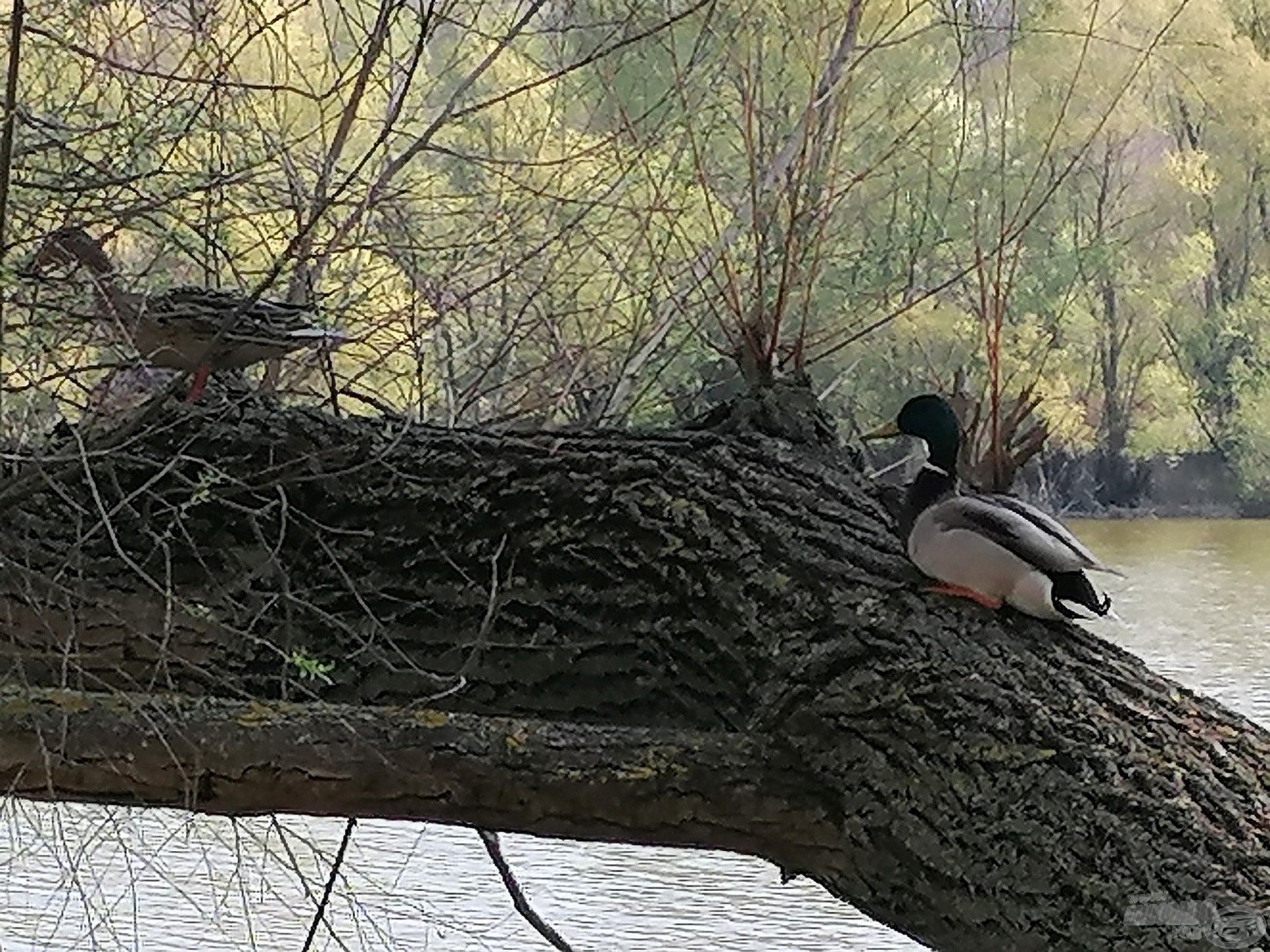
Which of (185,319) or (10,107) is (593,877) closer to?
(185,319)

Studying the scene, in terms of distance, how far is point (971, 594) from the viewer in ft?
3.98

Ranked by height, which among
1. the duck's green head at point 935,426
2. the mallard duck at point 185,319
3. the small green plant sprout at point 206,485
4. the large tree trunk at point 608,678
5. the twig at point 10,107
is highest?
the twig at point 10,107

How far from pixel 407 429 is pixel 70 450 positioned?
0.28 m

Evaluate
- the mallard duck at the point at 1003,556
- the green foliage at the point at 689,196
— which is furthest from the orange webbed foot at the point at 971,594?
the green foliage at the point at 689,196

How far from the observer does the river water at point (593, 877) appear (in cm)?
210

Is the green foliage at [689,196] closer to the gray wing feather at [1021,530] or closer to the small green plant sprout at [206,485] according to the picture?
the small green plant sprout at [206,485]

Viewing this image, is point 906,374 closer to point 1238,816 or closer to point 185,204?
point 185,204

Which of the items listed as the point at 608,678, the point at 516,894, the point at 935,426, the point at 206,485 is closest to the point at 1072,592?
the point at 935,426

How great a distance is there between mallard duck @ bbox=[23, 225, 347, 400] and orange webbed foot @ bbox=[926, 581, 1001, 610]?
1.79ft

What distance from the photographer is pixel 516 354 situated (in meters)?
2.06

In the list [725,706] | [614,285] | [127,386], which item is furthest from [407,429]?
[614,285]
